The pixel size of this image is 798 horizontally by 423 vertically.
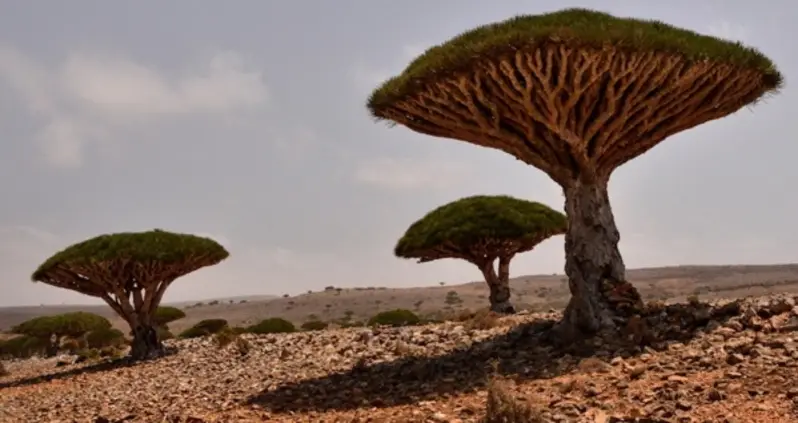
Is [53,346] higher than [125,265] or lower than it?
lower

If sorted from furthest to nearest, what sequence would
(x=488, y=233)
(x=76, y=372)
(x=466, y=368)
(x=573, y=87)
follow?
(x=488, y=233) → (x=76, y=372) → (x=466, y=368) → (x=573, y=87)

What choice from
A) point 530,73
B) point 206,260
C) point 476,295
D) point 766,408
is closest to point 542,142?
point 530,73

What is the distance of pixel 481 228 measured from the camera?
25703 mm

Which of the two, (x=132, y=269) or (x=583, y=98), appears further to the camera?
(x=132, y=269)

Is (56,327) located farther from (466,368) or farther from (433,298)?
(433,298)

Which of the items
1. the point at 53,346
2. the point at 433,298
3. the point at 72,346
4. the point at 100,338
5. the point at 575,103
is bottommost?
the point at 72,346

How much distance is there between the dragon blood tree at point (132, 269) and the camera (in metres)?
22.1

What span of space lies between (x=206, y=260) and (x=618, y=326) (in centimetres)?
1767

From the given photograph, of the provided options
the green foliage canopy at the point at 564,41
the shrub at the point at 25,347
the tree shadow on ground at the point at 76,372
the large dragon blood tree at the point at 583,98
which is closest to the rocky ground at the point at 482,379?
the large dragon blood tree at the point at 583,98

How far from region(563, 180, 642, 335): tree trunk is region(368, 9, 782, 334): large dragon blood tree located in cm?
2

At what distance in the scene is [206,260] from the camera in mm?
25125

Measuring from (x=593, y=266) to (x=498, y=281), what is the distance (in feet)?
48.5

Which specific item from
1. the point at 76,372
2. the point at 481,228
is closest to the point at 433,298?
the point at 481,228

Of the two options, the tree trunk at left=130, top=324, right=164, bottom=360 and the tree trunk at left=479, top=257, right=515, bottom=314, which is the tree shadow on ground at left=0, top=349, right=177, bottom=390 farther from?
the tree trunk at left=479, top=257, right=515, bottom=314
